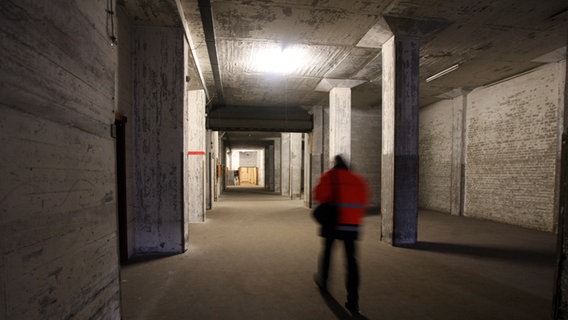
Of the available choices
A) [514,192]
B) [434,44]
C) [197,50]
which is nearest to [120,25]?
[197,50]

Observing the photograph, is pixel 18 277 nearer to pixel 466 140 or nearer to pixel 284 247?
pixel 284 247

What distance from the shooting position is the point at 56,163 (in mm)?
1804

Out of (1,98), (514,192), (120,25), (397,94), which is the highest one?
(120,25)

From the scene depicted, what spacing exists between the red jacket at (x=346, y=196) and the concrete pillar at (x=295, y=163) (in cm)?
1255

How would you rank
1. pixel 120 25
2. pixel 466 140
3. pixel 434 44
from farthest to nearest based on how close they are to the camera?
pixel 466 140, pixel 434 44, pixel 120 25

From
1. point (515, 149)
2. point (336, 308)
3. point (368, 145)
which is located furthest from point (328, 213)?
point (368, 145)

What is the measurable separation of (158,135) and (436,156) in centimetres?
1020

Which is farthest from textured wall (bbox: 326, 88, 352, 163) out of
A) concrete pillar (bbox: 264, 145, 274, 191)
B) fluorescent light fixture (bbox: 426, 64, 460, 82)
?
concrete pillar (bbox: 264, 145, 274, 191)

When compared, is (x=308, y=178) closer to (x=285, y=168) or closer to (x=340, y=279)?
(x=285, y=168)

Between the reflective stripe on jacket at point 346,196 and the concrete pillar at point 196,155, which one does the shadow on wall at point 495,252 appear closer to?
the reflective stripe on jacket at point 346,196

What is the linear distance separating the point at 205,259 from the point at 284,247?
155cm

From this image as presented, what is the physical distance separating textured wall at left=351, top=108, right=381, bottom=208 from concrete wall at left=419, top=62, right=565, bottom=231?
2555mm

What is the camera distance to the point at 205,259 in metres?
4.96

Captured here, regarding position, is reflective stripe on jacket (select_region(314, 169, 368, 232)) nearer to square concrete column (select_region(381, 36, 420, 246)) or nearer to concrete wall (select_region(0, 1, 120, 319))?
concrete wall (select_region(0, 1, 120, 319))
